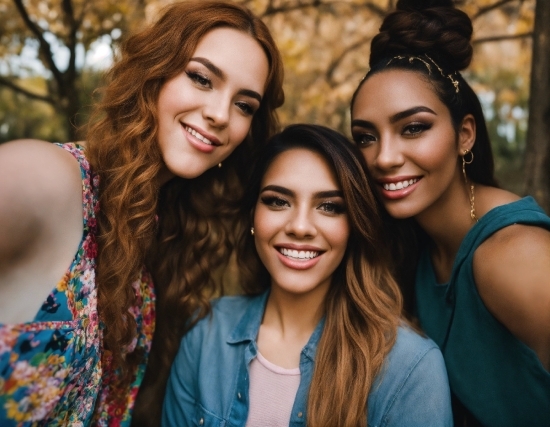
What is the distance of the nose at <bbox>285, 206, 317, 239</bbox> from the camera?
7.57 ft

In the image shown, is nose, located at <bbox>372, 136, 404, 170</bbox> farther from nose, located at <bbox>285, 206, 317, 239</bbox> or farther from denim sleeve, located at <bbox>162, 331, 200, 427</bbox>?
denim sleeve, located at <bbox>162, 331, 200, 427</bbox>

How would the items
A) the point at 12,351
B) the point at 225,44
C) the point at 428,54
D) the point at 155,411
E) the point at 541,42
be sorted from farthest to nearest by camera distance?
the point at 155,411 → the point at 541,42 → the point at 428,54 → the point at 225,44 → the point at 12,351

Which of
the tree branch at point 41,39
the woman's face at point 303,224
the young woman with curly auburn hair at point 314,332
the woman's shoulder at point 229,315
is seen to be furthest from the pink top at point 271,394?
the tree branch at point 41,39

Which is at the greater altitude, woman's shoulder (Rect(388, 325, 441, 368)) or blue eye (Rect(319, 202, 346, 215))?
blue eye (Rect(319, 202, 346, 215))

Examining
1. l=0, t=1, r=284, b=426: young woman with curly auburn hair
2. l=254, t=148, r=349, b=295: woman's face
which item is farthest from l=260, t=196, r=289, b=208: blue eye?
l=0, t=1, r=284, b=426: young woman with curly auburn hair

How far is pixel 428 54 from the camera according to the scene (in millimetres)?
2551

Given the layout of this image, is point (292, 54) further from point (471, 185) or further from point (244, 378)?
point (244, 378)

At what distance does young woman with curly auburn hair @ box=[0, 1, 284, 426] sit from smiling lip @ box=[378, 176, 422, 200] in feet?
2.45

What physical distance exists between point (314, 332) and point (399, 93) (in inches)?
47.0

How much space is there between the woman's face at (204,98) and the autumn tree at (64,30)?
1.49 meters

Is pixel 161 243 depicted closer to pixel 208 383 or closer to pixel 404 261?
pixel 208 383

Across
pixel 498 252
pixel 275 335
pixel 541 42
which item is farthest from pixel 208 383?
pixel 541 42

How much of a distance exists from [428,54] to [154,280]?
184 cm

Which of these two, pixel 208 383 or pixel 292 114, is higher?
pixel 292 114
